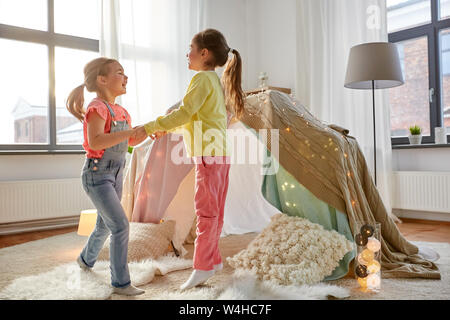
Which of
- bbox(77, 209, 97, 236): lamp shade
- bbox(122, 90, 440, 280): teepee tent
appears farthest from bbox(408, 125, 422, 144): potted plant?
bbox(77, 209, 97, 236): lamp shade

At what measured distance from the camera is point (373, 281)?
1.63 meters

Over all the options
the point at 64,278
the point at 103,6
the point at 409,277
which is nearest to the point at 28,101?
the point at 103,6

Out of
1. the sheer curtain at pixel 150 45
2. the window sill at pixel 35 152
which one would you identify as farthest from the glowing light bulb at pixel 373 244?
the window sill at pixel 35 152

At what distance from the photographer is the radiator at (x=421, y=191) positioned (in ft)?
10.6

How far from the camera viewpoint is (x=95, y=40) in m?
3.93

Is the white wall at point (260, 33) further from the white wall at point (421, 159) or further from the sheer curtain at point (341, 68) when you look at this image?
the white wall at point (421, 159)

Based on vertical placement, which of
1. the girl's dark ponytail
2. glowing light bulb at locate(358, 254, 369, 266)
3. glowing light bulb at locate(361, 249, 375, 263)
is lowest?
glowing light bulb at locate(358, 254, 369, 266)

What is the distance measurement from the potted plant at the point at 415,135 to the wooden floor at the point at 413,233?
68 centimetres

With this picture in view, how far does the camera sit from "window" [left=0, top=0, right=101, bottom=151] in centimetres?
354

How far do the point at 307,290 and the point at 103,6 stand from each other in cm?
316

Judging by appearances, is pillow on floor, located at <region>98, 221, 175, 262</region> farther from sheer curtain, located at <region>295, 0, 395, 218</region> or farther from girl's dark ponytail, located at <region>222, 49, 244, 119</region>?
sheer curtain, located at <region>295, 0, 395, 218</region>

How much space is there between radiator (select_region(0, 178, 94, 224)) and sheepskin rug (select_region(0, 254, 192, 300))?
147 cm

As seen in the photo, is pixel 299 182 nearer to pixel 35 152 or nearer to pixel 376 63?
pixel 376 63
